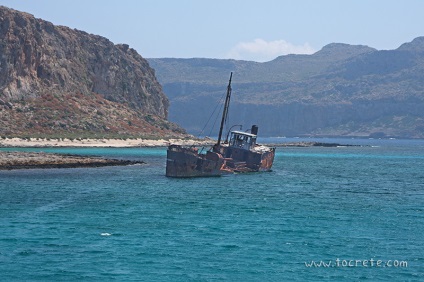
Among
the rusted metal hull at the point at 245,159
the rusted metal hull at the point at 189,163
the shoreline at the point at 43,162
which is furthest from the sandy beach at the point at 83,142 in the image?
the rusted metal hull at the point at 189,163

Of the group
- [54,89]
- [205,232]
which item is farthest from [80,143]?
[205,232]

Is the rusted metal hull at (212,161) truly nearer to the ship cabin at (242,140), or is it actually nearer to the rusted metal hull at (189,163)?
the rusted metal hull at (189,163)

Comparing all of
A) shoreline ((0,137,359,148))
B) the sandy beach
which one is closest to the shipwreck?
shoreline ((0,137,359,148))

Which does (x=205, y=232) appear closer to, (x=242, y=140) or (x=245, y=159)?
(x=242, y=140)

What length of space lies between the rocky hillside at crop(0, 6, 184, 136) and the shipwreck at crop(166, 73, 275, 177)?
6886 centimetres

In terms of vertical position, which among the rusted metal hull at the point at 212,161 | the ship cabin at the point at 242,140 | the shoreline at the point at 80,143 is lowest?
the shoreline at the point at 80,143

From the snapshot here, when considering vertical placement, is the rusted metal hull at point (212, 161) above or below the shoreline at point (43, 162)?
above

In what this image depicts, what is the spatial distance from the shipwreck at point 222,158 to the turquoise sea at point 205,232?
18.1ft

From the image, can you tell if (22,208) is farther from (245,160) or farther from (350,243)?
(245,160)

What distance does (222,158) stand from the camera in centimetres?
8075

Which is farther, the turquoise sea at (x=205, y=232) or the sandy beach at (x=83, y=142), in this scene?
the sandy beach at (x=83, y=142)

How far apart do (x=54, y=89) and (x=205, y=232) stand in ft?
460

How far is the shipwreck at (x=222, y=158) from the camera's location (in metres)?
75.4

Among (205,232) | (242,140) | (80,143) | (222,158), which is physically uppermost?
(242,140)
